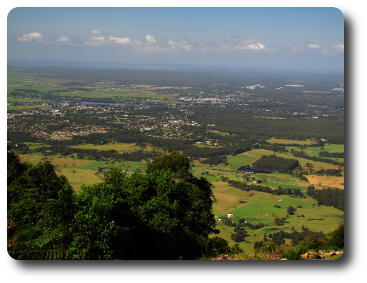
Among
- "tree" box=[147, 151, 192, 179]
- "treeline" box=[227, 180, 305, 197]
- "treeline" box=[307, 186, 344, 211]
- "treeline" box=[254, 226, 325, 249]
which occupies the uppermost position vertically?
"tree" box=[147, 151, 192, 179]

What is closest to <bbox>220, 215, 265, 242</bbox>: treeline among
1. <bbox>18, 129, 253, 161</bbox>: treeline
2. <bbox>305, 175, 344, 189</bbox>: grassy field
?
<bbox>305, 175, 344, 189</bbox>: grassy field

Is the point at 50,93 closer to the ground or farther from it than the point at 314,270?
farther from it

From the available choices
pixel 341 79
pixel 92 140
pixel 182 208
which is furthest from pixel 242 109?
pixel 341 79

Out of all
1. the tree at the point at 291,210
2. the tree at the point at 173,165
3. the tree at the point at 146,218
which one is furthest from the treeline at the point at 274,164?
the tree at the point at 173,165

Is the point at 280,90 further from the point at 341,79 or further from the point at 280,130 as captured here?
the point at 341,79

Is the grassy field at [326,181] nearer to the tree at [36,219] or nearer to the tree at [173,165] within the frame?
the tree at [173,165]

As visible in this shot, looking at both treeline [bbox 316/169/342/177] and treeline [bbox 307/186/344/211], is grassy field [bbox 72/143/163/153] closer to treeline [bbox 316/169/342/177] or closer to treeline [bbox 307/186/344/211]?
treeline [bbox 316/169/342/177]

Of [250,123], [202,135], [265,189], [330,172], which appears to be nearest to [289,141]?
[250,123]

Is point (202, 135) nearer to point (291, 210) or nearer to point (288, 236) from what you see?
point (291, 210)
